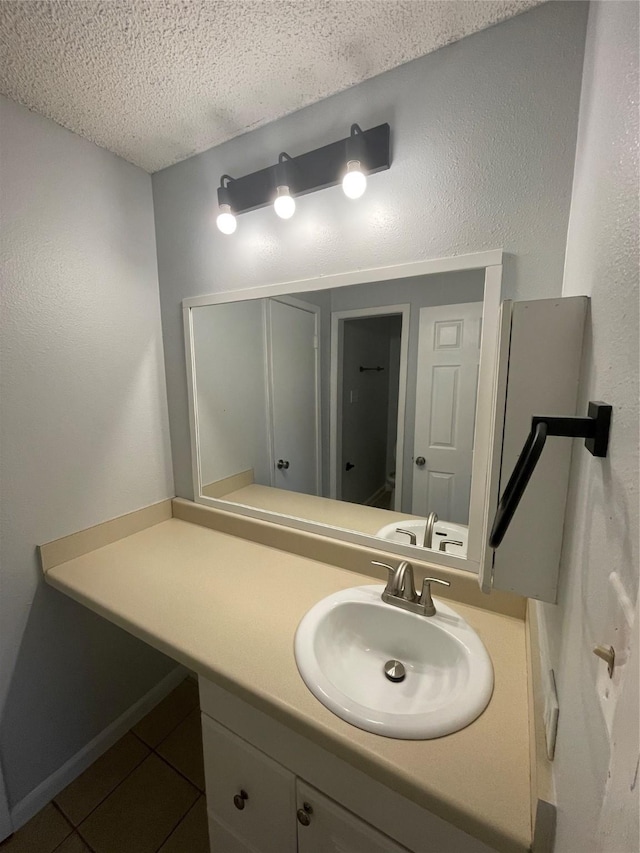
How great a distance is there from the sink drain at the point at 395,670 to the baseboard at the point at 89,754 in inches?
52.6

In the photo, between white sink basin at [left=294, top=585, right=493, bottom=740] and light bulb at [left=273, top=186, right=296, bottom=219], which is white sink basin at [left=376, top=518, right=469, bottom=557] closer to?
white sink basin at [left=294, top=585, right=493, bottom=740]

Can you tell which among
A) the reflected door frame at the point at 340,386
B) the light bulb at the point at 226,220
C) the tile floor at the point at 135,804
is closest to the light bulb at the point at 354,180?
the reflected door frame at the point at 340,386

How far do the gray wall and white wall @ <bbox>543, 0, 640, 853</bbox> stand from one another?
222 millimetres

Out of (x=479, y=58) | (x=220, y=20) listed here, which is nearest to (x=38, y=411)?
(x=220, y=20)

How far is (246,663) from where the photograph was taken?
32.4 inches

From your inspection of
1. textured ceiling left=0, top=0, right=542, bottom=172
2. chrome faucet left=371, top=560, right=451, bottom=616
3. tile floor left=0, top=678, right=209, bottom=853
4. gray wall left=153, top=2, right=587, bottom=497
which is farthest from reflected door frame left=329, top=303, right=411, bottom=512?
tile floor left=0, top=678, right=209, bottom=853

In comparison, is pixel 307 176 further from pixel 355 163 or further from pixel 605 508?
pixel 605 508

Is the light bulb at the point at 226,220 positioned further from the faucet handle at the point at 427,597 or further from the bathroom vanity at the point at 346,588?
the faucet handle at the point at 427,597

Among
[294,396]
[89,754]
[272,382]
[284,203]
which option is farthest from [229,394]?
[89,754]

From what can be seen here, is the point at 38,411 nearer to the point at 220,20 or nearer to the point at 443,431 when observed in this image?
the point at 220,20

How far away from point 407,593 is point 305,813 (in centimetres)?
51

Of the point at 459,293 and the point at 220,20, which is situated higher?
the point at 220,20

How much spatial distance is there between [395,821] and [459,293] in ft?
3.95

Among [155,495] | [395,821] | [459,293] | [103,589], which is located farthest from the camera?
[155,495]
